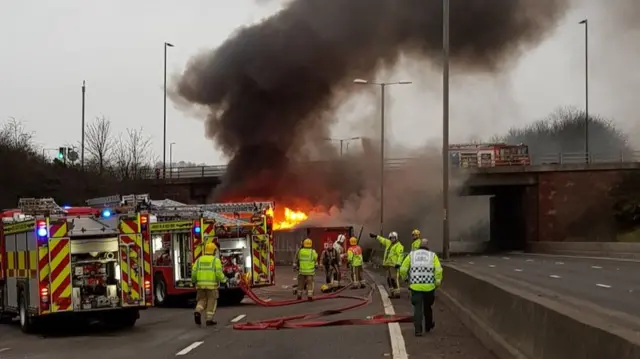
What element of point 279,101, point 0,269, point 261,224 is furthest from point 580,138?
point 0,269

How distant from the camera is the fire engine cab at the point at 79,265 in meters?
14.2

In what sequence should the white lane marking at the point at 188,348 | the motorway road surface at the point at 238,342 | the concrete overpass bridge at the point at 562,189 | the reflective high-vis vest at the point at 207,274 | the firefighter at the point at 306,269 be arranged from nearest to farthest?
the motorway road surface at the point at 238,342, the white lane marking at the point at 188,348, the reflective high-vis vest at the point at 207,274, the firefighter at the point at 306,269, the concrete overpass bridge at the point at 562,189

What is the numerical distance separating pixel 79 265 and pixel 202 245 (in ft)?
16.7

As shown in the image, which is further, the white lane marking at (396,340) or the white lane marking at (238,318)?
the white lane marking at (238,318)

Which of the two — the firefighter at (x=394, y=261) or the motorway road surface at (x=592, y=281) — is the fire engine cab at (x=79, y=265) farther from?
the firefighter at (x=394, y=261)

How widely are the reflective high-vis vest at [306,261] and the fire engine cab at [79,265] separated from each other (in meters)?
5.74

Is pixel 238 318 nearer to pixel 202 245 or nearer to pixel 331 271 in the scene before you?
pixel 202 245

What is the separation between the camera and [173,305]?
68.8ft

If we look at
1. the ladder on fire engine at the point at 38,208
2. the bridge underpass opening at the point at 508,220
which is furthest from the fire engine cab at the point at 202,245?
the bridge underpass opening at the point at 508,220

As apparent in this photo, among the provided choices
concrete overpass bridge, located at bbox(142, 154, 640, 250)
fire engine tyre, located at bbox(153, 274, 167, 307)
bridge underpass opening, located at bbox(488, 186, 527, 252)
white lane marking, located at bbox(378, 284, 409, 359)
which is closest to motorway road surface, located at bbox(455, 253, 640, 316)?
white lane marking, located at bbox(378, 284, 409, 359)

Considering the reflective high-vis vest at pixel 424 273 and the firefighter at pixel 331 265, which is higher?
the reflective high-vis vest at pixel 424 273

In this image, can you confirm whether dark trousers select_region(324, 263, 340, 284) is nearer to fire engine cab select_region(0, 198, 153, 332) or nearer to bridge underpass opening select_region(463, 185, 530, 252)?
fire engine cab select_region(0, 198, 153, 332)

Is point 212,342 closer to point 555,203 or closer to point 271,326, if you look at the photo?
point 271,326

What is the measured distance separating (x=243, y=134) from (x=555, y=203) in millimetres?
18992
